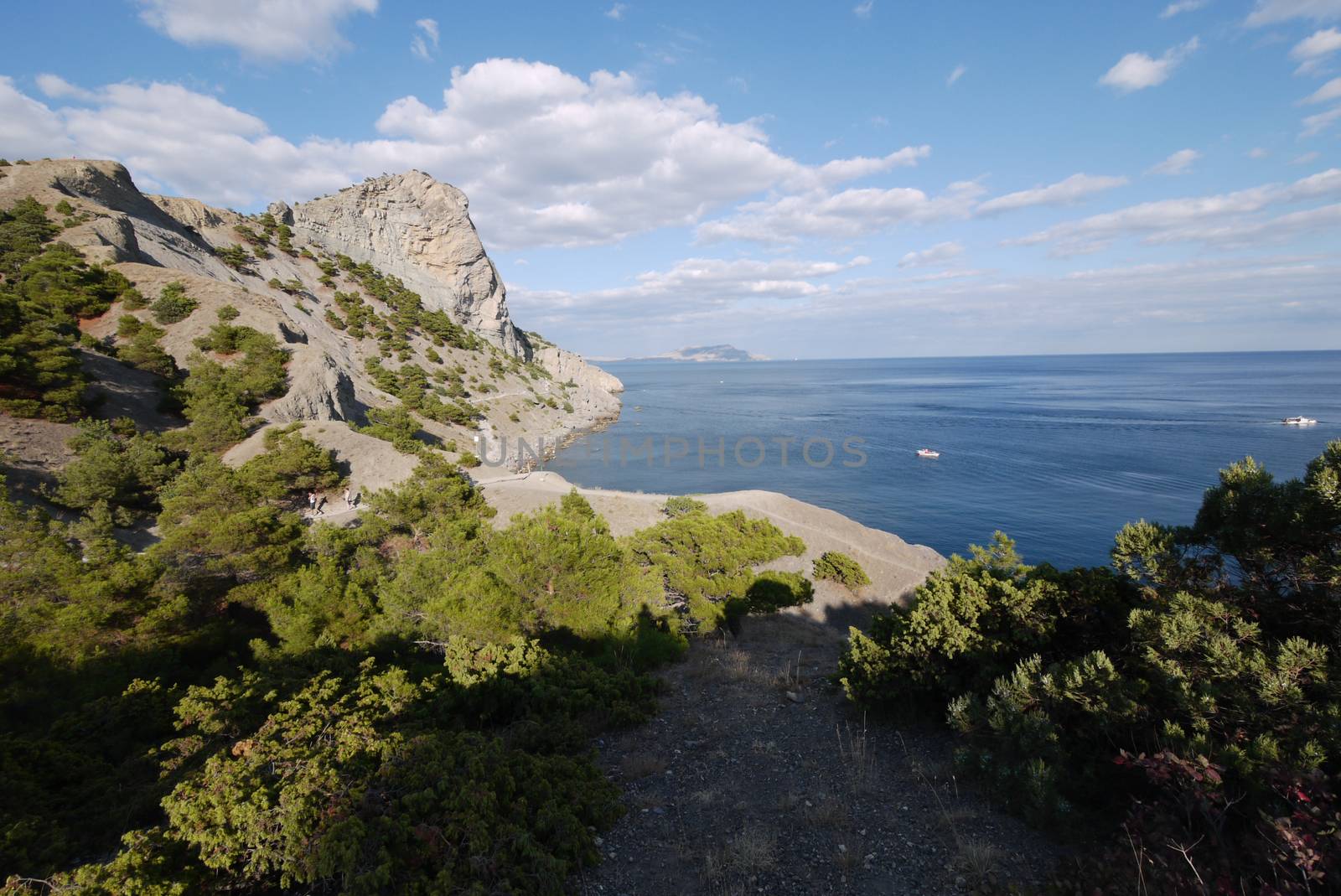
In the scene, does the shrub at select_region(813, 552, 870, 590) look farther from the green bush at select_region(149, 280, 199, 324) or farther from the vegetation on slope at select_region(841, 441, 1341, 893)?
the green bush at select_region(149, 280, 199, 324)

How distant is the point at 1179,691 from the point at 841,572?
52.5 feet

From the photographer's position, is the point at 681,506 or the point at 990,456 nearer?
the point at 681,506

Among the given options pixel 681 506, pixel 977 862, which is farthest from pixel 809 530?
pixel 977 862

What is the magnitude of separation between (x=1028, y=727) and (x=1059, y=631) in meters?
2.49

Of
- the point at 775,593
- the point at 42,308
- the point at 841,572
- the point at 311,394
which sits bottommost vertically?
the point at 841,572

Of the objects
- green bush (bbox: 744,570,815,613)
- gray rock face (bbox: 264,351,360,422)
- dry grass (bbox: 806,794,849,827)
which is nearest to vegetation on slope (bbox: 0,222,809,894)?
green bush (bbox: 744,570,815,613)

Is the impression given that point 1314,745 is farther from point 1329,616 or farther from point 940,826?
point 940,826

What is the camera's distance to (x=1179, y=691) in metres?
5.34

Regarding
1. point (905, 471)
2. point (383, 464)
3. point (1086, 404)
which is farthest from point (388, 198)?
point (1086, 404)

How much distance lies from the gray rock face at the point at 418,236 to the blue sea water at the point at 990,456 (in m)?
28.3

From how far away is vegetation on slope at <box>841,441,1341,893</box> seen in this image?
14.3 feet

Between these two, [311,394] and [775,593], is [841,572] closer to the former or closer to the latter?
[775,593]

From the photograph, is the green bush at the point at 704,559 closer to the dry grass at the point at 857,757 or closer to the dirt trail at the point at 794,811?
the dirt trail at the point at 794,811

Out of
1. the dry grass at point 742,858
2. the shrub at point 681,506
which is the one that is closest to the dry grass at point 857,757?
the dry grass at point 742,858
